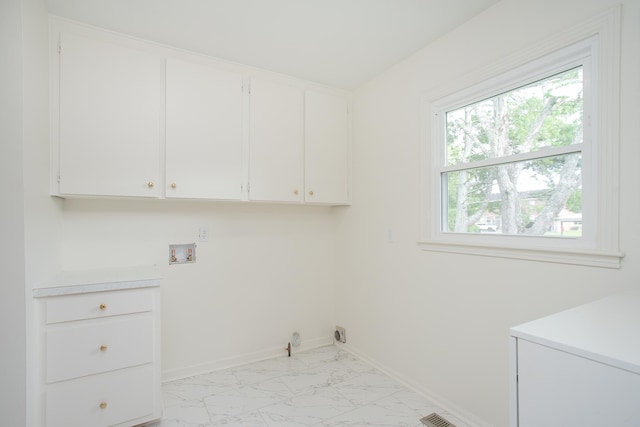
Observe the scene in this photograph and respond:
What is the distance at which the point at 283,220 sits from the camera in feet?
9.43

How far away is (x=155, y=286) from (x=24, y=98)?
3.72 ft

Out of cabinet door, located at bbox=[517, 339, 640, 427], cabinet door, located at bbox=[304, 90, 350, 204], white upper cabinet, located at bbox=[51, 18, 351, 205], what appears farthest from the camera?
cabinet door, located at bbox=[304, 90, 350, 204]

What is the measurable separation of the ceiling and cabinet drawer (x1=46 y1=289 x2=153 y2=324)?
168cm

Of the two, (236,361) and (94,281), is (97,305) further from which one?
(236,361)

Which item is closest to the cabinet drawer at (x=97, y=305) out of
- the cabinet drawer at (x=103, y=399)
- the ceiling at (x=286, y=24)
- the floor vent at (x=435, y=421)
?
the cabinet drawer at (x=103, y=399)

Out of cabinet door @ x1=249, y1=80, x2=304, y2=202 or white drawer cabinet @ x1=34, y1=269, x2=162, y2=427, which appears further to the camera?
cabinet door @ x1=249, y1=80, x2=304, y2=202

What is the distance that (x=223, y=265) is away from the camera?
2570mm

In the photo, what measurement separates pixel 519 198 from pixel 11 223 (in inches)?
102

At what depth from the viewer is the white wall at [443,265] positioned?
4.35ft

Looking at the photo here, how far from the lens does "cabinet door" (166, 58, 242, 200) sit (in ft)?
6.98

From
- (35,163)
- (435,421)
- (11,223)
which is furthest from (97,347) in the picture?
(435,421)

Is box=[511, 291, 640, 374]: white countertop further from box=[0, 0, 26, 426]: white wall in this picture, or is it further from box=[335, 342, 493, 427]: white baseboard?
box=[0, 0, 26, 426]: white wall

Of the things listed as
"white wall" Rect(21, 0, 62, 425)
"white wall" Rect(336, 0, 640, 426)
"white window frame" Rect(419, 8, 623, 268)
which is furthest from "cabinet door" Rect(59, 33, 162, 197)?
"white window frame" Rect(419, 8, 623, 268)

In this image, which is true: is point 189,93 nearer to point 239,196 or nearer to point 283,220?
point 239,196
